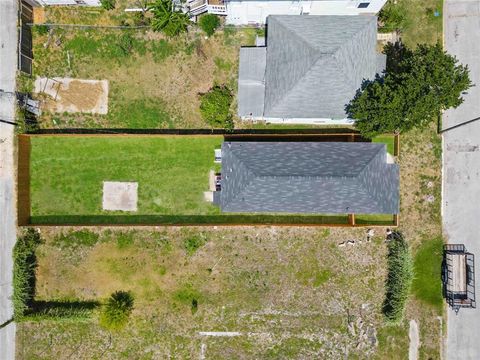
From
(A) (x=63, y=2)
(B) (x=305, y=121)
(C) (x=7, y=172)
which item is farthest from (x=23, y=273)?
(B) (x=305, y=121)

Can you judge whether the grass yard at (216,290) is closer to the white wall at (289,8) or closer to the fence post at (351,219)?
the fence post at (351,219)

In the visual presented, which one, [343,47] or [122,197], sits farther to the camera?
[122,197]

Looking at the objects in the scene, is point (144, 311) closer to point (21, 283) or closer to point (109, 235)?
point (109, 235)

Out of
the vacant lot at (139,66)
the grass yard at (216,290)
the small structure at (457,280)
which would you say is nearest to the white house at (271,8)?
the vacant lot at (139,66)

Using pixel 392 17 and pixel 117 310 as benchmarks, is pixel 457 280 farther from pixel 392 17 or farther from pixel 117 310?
pixel 117 310

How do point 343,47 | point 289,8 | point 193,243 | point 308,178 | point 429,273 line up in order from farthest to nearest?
point 193,243
point 429,273
point 289,8
point 308,178
point 343,47

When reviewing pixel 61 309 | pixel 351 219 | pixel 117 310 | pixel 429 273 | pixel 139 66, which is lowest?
pixel 61 309

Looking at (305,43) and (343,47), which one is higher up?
(305,43)

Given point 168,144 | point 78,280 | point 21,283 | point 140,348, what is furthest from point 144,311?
point 168,144
